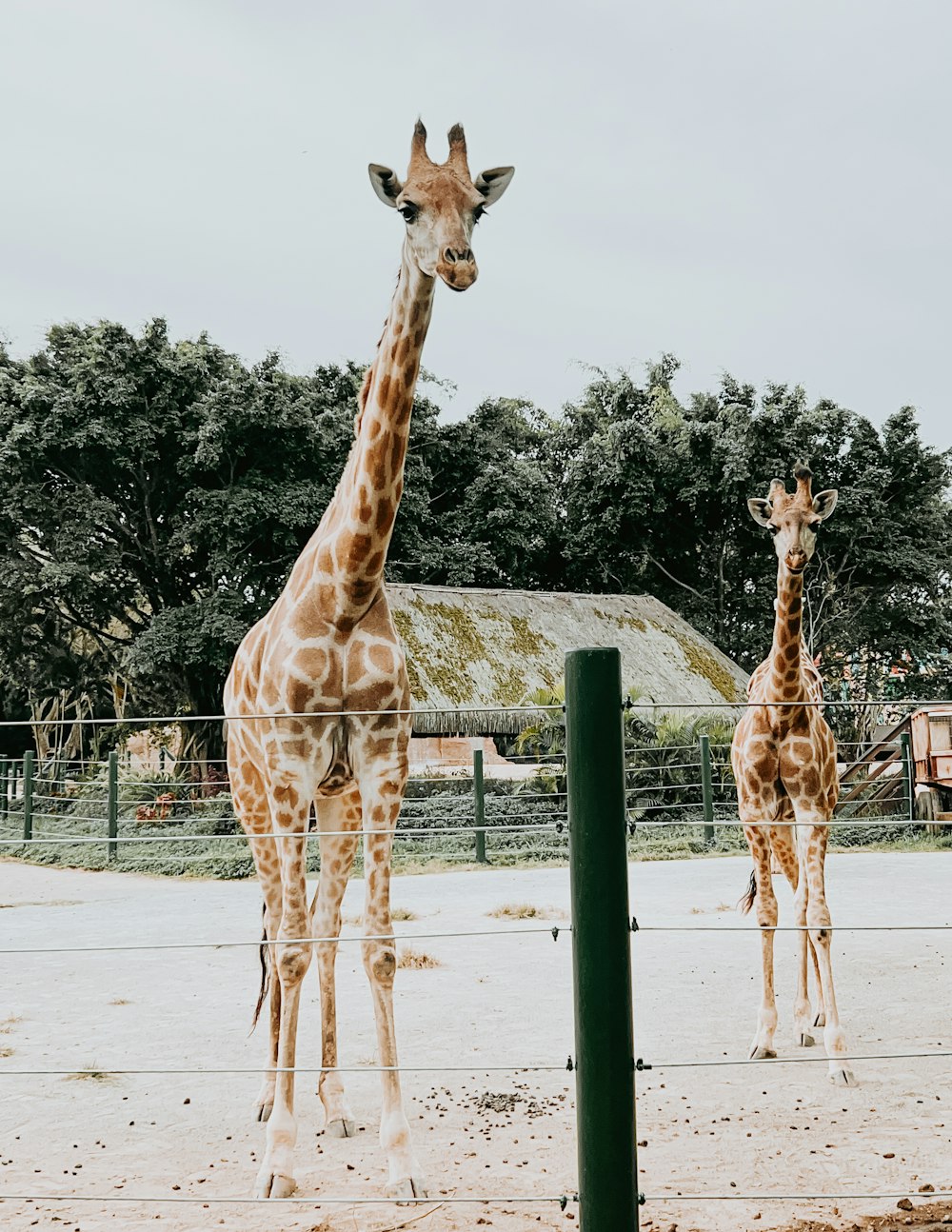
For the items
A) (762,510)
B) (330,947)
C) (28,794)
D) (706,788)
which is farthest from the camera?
(28,794)

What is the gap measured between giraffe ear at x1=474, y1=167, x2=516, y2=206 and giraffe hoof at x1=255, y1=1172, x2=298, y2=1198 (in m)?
3.17

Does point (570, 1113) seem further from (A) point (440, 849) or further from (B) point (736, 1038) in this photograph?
(A) point (440, 849)

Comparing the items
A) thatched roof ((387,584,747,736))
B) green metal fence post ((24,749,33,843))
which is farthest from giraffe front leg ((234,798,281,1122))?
thatched roof ((387,584,747,736))

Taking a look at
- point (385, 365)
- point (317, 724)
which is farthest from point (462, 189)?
point (317, 724)

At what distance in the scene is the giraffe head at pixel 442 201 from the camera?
11.1 feet

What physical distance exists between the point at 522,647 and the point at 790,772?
1682cm

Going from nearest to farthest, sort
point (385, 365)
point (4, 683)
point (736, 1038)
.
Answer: point (385, 365)
point (736, 1038)
point (4, 683)

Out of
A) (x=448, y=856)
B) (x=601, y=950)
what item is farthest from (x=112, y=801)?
(x=601, y=950)

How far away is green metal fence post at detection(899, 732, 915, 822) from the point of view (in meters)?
16.2

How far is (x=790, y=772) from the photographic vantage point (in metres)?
5.27

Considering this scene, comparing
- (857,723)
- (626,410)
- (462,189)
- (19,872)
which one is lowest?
(19,872)

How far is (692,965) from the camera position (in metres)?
7.59

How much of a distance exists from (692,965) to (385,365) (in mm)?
5192

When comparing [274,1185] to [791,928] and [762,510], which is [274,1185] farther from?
[762,510]
